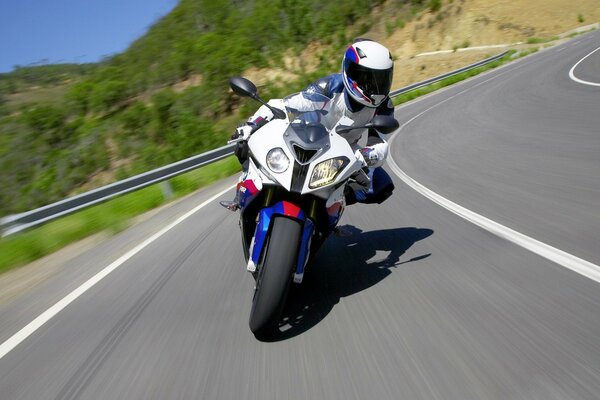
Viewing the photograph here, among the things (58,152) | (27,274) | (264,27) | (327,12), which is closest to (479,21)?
(327,12)

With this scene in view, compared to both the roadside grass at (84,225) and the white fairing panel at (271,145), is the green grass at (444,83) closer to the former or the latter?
the roadside grass at (84,225)

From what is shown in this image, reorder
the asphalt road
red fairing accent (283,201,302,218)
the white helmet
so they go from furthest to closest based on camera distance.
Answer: the white helmet < red fairing accent (283,201,302,218) < the asphalt road

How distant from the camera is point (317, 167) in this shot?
158 inches

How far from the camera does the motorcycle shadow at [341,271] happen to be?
433 centimetres

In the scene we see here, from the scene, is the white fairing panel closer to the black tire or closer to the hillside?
the black tire

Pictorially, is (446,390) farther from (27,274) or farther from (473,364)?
(27,274)

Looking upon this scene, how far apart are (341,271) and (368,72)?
5.94 ft

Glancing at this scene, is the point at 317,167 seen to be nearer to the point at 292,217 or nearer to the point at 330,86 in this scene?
the point at 292,217

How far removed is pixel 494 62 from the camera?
39.4 m

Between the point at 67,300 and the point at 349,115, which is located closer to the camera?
the point at 349,115

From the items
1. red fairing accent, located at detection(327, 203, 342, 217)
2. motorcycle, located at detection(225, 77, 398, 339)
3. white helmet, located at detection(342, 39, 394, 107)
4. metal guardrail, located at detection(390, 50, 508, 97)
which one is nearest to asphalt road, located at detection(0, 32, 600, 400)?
motorcycle, located at detection(225, 77, 398, 339)

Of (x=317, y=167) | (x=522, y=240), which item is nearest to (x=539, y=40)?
(x=522, y=240)

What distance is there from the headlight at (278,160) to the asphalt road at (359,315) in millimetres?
1099

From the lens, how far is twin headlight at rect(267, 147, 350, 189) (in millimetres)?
3977
